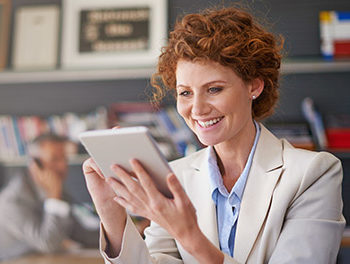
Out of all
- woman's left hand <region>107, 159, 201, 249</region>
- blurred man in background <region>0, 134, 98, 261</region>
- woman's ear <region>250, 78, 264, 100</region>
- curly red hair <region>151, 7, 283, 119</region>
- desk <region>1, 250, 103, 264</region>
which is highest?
curly red hair <region>151, 7, 283, 119</region>

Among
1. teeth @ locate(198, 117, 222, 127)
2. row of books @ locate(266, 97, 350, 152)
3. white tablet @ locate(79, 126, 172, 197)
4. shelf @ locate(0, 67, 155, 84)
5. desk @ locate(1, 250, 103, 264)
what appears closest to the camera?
white tablet @ locate(79, 126, 172, 197)

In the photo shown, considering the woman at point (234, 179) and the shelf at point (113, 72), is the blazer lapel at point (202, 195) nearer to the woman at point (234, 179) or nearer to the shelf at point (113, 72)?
the woman at point (234, 179)

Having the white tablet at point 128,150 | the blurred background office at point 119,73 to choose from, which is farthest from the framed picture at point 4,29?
the white tablet at point 128,150

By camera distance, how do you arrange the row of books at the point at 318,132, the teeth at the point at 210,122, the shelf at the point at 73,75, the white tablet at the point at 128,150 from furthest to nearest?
1. the shelf at the point at 73,75
2. the row of books at the point at 318,132
3. the teeth at the point at 210,122
4. the white tablet at the point at 128,150

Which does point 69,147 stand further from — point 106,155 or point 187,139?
point 106,155

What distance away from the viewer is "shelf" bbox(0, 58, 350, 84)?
114 inches

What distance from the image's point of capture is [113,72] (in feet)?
10.1

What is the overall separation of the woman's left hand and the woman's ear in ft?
1.56

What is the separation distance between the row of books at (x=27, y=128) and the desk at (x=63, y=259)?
65 centimetres

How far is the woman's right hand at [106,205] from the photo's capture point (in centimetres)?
125

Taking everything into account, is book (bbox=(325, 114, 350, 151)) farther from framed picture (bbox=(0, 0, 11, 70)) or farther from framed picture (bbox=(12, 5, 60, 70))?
framed picture (bbox=(0, 0, 11, 70))

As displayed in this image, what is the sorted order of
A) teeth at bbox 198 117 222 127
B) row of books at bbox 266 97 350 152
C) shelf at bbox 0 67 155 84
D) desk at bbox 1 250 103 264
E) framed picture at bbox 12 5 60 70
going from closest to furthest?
1. teeth at bbox 198 117 222 127
2. row of books at bbox 266 97 350 152
3. desk at bbox 1 250 103 264
4. shelf at bbox 0 67 155 84
5. framed picture at bbox 12 5 60 70

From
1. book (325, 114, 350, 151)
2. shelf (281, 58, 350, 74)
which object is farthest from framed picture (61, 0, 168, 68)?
book (325, 114, 350, 151)

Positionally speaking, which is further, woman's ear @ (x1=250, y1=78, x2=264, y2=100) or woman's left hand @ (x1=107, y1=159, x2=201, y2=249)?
woman's ear @ (x1=250, y1=78, x2=264, y2=100)
